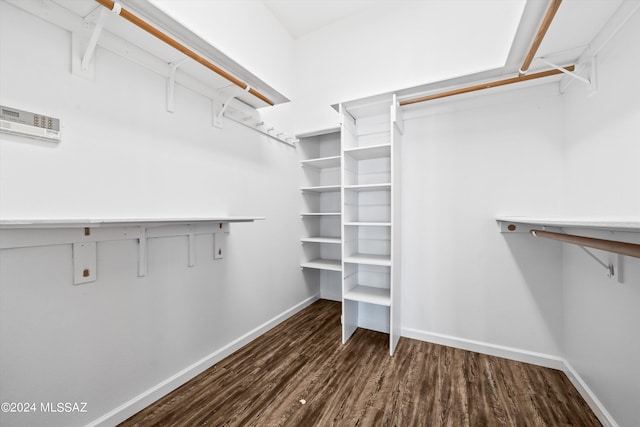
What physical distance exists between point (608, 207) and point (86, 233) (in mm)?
2824

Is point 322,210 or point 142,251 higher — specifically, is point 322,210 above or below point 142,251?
above

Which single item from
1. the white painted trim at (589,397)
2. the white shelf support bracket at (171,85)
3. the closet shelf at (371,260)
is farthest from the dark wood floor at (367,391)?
the white shelf support bracket at (171,85)

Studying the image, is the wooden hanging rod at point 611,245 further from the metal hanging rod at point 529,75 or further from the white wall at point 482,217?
the metal hanging rod at point 529,75

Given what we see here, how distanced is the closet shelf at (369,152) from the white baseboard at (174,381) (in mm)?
1892

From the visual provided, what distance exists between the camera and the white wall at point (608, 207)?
1.22 m

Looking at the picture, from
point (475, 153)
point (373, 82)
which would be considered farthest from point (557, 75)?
point (373, 82)

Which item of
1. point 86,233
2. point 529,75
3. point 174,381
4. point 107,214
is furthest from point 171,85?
point 529,75

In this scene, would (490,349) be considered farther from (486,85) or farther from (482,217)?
(486,85)

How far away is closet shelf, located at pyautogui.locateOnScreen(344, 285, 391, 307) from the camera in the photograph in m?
2.19

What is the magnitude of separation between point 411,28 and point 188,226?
9.11 feet

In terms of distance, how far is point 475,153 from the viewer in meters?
2.21

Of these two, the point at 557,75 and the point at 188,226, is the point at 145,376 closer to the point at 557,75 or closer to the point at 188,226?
the point at 188,226

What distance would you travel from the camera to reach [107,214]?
54.5 inches

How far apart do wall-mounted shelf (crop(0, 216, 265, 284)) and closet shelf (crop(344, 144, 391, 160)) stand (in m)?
1.31
